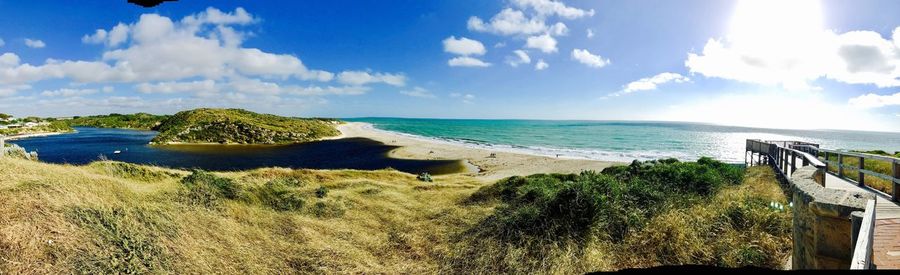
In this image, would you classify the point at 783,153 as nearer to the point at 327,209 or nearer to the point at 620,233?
the point at 620,233

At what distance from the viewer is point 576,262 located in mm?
8172

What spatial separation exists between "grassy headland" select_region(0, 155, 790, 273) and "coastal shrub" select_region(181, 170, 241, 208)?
4cm

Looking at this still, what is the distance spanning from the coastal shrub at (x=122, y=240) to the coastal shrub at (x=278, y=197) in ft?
13.2

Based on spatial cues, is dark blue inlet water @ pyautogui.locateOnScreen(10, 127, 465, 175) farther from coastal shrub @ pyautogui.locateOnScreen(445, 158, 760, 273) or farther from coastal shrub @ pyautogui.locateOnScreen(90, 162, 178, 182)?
coastal shrub @ pyautogui.locateOnScreen(445, 158, 760, 273)

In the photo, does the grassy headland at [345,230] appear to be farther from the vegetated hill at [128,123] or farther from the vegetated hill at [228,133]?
the vegetated hill at [128,123]

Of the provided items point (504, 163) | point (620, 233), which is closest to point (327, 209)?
point (620, 233)

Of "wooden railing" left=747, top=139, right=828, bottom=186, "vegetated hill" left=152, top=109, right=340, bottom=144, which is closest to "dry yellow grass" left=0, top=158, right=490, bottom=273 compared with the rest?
"wooden railing" left=747, top=139, right=828, bottom=186

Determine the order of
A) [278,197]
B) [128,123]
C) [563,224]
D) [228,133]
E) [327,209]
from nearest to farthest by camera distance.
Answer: [563,224] < [327,209] < [278,197] < [228,133] < [128,123]

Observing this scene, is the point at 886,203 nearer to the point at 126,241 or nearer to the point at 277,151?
the point at 126,241

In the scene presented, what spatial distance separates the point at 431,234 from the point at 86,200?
778cm

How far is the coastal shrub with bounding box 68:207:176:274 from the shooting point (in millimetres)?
6457

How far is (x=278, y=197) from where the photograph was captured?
13.0 meters

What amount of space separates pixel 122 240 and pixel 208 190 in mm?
4175

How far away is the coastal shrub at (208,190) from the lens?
406 inches
